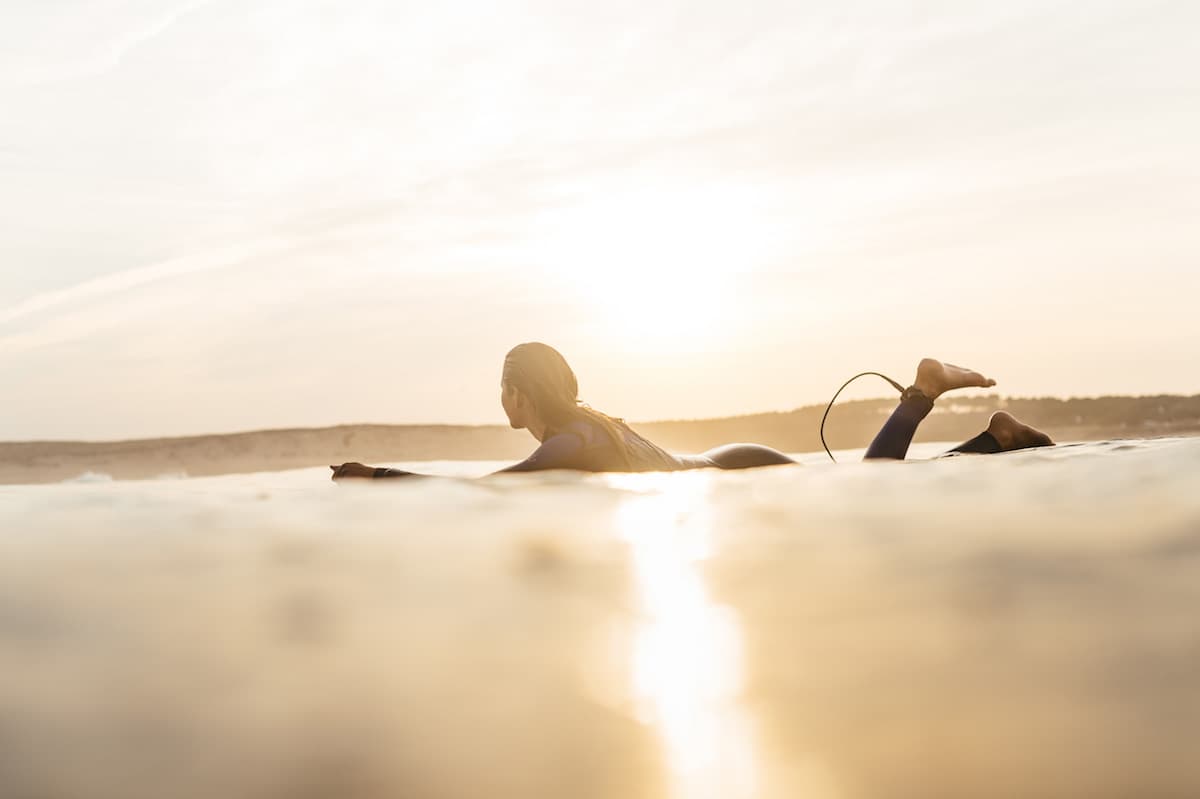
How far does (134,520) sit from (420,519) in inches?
17.9

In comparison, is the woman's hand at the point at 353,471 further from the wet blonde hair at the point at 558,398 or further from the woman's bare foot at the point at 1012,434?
the woman's bare foot at the point at 1012,434

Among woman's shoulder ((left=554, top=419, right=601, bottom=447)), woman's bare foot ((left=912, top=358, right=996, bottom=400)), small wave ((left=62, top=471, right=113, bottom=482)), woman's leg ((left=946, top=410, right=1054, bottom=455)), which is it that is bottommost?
small wave ((left=62, top=471, right=113, bottom=482))

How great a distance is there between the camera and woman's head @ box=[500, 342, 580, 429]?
13.4ft

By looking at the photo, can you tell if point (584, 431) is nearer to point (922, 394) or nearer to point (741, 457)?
point (741, 457)

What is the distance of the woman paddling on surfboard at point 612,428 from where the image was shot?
3637 millimetres

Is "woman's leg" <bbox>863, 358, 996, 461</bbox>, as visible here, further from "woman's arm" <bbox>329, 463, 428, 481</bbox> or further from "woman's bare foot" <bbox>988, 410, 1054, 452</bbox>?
"woman's arm" <bbox>329, 463, 428, 481</bbox>

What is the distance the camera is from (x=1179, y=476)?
1647 mm

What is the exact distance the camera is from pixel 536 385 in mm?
4125

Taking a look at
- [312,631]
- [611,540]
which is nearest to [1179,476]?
[611,540]

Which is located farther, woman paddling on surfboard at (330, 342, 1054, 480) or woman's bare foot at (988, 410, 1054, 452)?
woman's bare foot at (988, 410, 1054, 452)

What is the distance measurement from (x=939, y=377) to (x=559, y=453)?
2.39 metres

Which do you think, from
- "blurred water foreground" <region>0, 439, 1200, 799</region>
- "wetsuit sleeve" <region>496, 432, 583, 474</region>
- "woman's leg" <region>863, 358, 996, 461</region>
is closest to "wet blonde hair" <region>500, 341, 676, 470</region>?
"wetsuit sleeve" <region>496, 432, 583, 474</region>

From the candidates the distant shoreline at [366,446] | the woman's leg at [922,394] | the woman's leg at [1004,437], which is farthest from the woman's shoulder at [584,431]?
the distant shoreline at [366,446]

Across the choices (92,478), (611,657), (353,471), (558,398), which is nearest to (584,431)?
(558,398)
